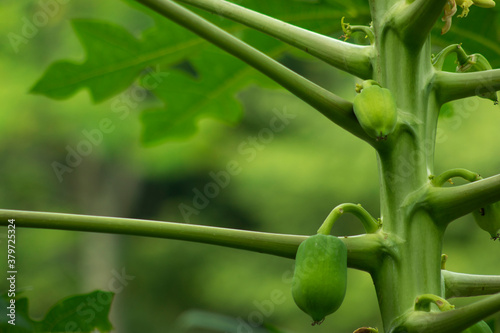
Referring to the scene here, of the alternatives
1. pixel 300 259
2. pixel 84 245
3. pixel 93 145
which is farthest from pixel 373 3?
pixel 84 245

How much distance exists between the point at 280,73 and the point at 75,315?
44 centimetres

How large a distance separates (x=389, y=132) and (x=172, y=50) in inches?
26.4

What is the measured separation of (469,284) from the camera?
755 millimetres

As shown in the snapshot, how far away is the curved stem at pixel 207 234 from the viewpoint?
74 cm

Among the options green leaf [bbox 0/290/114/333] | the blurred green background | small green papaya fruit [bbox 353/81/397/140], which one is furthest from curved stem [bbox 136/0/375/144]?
the blurred green background

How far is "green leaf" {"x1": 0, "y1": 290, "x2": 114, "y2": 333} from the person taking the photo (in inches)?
33.5

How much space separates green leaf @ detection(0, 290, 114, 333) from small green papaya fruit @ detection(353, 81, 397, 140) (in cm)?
40

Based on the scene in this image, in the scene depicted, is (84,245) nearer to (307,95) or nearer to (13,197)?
(13,197)

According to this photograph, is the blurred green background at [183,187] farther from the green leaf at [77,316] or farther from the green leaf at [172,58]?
the green leaf at [77,316]

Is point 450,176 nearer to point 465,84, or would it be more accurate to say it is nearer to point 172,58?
point 465,84

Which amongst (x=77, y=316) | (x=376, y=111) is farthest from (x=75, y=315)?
(x=376, y=111)

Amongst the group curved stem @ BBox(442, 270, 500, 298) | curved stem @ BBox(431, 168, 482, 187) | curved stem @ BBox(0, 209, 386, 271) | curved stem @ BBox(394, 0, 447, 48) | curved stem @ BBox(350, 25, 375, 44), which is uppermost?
curved stem @ BBox(350, 25, 375, 44)

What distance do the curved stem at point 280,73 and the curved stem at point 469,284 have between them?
194 millimetres

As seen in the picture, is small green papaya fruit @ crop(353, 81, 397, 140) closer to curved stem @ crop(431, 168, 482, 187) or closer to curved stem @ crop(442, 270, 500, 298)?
curved stem @ crop(431, 168, 482, 187)
